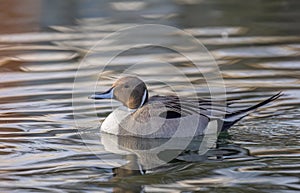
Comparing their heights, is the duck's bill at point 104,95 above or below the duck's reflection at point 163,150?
above

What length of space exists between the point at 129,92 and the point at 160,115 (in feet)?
1.16

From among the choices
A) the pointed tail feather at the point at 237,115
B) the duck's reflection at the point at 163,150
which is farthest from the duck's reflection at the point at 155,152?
the pointed tail feather at the point at 237,115

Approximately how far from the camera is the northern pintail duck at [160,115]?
8.46 metres

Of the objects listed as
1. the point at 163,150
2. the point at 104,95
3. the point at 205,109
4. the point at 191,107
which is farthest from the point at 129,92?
the point at 163,150

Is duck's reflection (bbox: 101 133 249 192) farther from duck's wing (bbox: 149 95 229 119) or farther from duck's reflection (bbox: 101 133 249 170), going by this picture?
duck's wing (bbox: 149 95 229 119)

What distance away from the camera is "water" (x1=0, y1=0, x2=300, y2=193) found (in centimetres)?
705

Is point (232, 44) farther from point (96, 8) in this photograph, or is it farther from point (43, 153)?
point (43, 153)

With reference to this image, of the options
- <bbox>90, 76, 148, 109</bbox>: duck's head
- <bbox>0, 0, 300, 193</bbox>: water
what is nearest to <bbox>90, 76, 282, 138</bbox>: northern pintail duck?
<bbox>90, 76, 148, 109</bbox>: duck's head

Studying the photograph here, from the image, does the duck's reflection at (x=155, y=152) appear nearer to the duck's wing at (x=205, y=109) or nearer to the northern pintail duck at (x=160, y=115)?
the northern pintail duck at (x=160, y=115)

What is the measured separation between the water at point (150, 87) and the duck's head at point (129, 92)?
0.33 metres

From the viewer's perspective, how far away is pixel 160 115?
28.1 feet

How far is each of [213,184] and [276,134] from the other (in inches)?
60.9

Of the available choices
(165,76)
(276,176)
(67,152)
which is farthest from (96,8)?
(276,176)

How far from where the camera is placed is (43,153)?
776 cm
